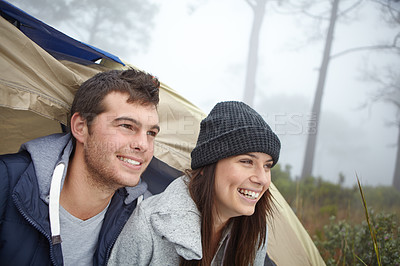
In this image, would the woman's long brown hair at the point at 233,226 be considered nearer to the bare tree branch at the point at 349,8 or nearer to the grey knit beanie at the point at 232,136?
the grey knit beanie at the point at 232,136

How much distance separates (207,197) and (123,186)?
0.60m

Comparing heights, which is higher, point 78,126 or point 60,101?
point 60,101

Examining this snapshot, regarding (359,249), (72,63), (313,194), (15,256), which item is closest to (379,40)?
(313,194)

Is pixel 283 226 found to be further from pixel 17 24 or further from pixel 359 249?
pixel 17 24

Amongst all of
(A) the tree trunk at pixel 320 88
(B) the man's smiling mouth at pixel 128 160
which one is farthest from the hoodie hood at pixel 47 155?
(A) the tree trunk at pixel 320 88

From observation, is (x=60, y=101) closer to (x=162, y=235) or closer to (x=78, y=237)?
(x=78, y=237)

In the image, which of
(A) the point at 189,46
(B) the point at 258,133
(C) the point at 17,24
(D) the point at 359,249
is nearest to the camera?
(B) the point at 258,133

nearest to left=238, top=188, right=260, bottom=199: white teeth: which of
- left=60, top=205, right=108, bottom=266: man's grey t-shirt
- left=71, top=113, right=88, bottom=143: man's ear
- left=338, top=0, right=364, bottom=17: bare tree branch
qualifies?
left=60, top=205, right=108, bottom=266: man's grey t-shirt

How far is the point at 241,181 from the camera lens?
1.59 m

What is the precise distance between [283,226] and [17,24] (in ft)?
9.46

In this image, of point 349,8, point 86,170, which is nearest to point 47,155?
point 86,170

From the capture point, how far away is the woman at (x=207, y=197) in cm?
150

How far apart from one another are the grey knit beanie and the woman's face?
0.06m

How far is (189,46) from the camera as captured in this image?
33969 millimetres
